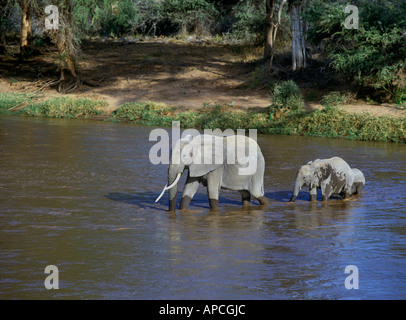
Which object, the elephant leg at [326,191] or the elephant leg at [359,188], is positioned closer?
the elephant leg at [326,191]

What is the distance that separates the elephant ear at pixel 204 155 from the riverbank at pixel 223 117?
39.2 feet

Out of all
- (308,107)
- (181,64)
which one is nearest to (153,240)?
(308,107)

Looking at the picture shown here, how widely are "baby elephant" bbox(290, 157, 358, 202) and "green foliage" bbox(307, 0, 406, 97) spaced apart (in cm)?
1253

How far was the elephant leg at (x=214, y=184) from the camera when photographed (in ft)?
34.8

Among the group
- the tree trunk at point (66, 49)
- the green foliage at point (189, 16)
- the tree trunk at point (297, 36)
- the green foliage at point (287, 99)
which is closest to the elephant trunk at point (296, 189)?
the green foliage at point (287, 99)

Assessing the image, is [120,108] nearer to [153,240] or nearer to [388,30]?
[388,30]

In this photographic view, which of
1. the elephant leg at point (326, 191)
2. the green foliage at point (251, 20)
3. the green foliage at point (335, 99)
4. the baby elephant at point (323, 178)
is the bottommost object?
the elephant leg at point (326, 191)

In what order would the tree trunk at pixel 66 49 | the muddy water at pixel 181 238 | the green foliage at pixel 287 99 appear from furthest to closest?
the tree trunk at pixel 66 49
the green foliage at pixel 287 99
the muddy water at pixel 181 238

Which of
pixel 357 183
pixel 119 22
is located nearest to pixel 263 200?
pixel 357 183

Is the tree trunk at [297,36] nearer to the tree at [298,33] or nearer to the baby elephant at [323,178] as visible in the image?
the tree at [298,33]

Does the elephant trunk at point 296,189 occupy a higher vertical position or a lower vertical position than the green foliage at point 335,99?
lower

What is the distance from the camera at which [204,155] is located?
10.4 metres

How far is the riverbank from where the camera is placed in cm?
2183
